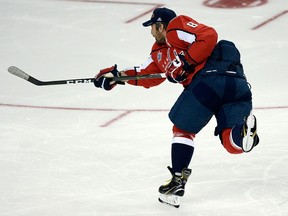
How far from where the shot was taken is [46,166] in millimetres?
5652

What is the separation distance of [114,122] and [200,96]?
1.59 metres

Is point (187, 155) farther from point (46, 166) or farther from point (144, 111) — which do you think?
point (144, 111)

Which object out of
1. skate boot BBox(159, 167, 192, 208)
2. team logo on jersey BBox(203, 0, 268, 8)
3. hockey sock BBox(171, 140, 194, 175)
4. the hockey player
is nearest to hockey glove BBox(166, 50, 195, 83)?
the hockey player

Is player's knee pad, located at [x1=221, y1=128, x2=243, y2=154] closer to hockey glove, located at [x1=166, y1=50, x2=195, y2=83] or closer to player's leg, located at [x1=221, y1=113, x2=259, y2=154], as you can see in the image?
player's leg, located at [x1=221, y1=113, x2=259, y2=154]

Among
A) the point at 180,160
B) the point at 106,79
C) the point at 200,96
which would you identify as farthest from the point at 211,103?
the point at 106,79

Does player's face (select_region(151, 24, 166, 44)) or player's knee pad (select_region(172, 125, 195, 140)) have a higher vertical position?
player's face (select_region(151, 24, 166, 44))

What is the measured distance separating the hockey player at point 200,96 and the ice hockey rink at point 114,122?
25cm

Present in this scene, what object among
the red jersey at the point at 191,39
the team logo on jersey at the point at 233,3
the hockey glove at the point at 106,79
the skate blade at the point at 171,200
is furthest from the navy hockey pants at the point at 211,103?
the team logo on jersey at the point at 233,3

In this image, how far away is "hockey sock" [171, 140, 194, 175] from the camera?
4.94 meters

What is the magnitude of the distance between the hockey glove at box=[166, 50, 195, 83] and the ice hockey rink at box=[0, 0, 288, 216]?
610 millimetres

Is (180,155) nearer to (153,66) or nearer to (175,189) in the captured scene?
(175,189)

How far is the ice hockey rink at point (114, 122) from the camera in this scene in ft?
16.8

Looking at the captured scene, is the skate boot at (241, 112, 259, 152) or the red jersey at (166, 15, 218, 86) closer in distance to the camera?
the skate boot at (241, 112, 259, 152)

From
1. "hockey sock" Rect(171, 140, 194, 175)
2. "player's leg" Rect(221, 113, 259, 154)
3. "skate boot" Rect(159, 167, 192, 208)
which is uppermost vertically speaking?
"player's leg" Rect(221, 113, 259, 154)
